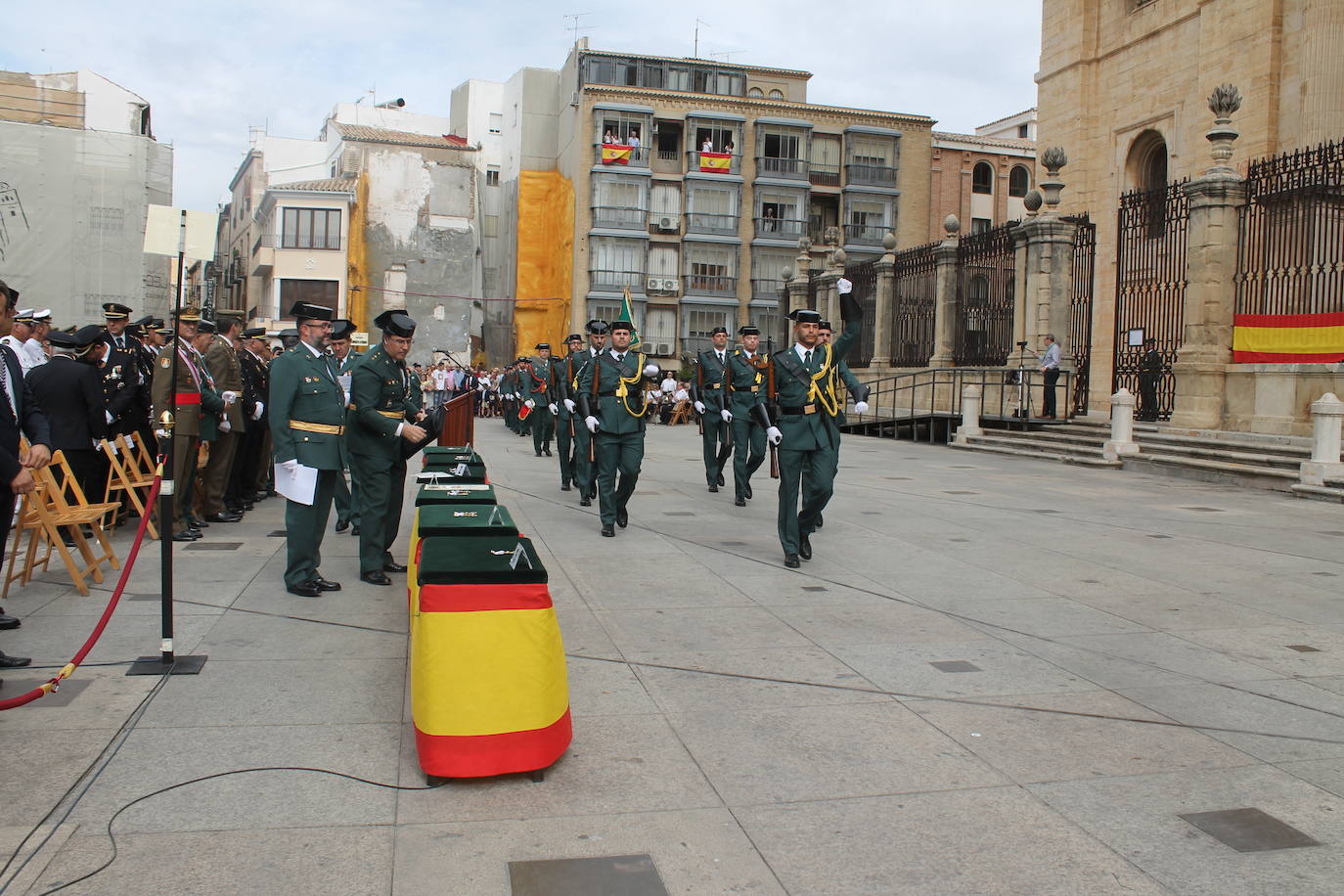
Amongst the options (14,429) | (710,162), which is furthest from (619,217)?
(14,429)

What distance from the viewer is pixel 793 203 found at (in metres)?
54.8

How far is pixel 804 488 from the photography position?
906 cm

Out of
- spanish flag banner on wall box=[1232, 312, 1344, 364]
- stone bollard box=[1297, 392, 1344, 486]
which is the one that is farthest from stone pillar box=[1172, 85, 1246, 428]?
stone bollard box=[1297, 392, 1344, 486]

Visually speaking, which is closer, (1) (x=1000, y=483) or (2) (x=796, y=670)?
(2) (x=796, y=670)

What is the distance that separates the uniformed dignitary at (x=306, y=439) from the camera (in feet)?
24.6

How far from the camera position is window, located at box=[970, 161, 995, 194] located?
2244 inches

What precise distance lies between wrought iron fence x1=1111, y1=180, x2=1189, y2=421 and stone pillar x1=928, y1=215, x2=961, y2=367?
4860 millimetres

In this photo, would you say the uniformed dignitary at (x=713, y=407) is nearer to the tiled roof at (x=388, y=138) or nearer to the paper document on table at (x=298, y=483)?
the paper document on table at (x=298, y=483)

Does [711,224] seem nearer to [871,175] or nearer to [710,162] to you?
[710,162]

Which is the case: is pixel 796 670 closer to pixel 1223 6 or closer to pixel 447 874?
pixel 447 874

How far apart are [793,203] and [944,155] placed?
8.64 metres

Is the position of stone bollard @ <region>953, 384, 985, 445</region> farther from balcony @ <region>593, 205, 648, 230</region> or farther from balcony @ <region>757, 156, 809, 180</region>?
balcony @ <region>757, 156, 809, 180</region>

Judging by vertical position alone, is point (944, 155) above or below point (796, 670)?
above

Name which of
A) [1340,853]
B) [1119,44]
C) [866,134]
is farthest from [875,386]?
[866,134]
